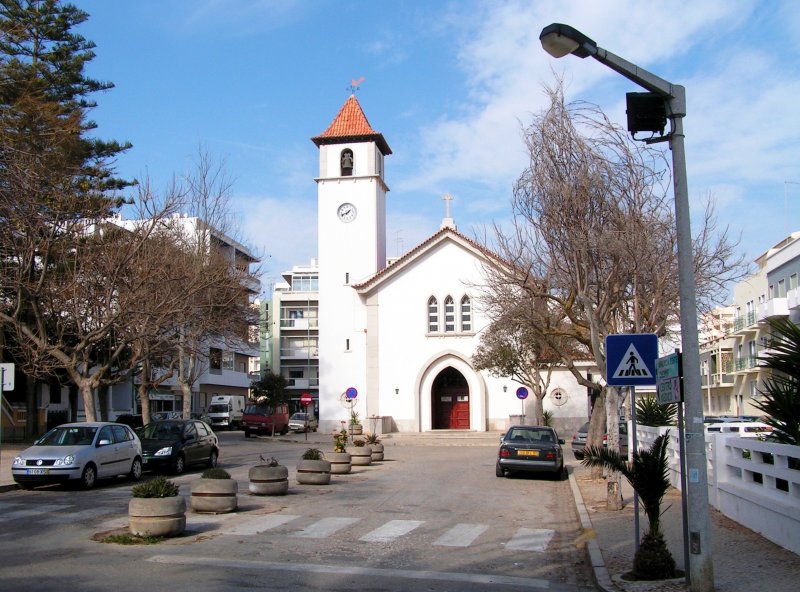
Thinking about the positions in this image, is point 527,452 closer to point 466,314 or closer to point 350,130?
point 466,314

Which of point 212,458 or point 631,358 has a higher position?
point 631,358

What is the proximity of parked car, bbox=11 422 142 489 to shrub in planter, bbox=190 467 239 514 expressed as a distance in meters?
4.86

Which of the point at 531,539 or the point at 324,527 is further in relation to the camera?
the point at 324,527

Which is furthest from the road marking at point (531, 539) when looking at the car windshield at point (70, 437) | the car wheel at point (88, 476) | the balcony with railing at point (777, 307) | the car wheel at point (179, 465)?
the balcony with railing at point (777, 307)

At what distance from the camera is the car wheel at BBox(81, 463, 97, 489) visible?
18.5 metres

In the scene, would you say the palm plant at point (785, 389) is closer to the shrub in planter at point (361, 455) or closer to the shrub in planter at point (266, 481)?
the shrub in planter at point (266, 481)

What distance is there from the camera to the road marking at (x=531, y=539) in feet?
39.6

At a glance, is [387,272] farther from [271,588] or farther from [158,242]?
[271,588]

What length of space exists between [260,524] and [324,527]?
42.8 inches

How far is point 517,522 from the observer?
14.8 m

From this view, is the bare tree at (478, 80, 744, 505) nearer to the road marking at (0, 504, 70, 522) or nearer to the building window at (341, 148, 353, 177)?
the road marking at (0, 504, 70, 522)

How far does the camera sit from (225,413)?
2416 inches

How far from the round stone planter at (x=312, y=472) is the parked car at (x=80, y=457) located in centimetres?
429

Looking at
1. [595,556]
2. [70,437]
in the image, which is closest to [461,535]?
[595,556]
